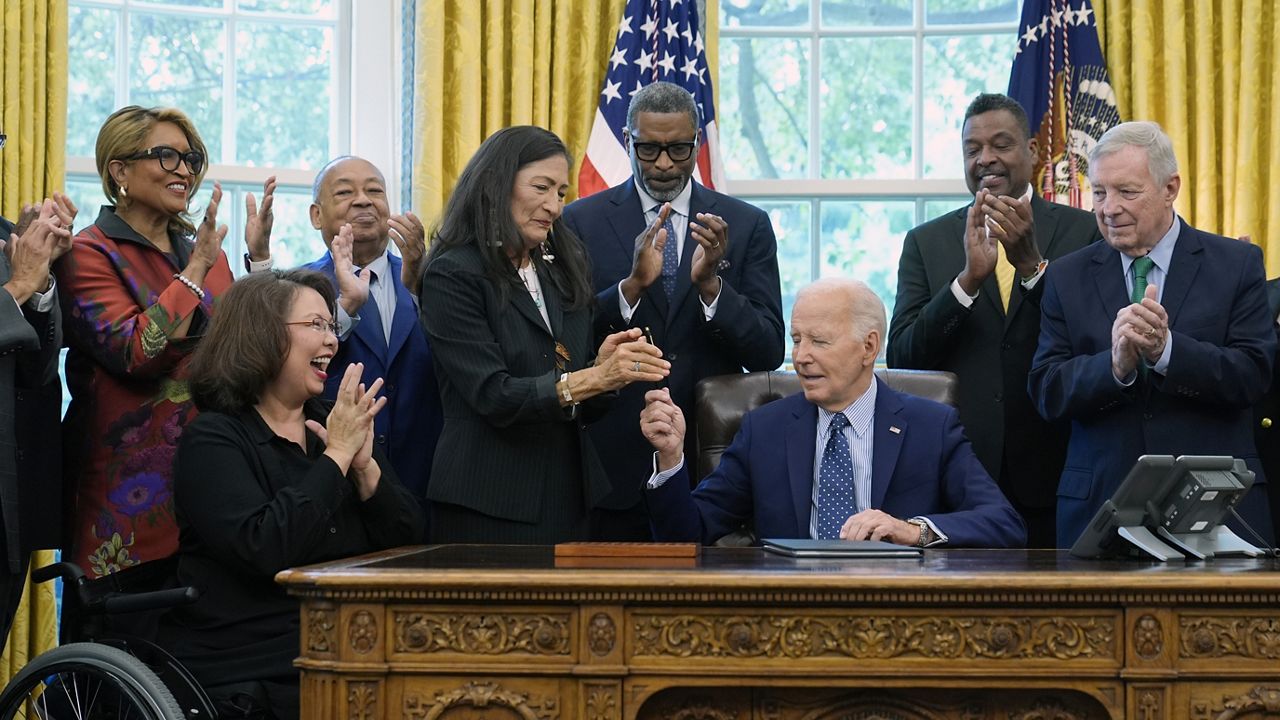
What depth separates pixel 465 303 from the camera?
347 centimetres

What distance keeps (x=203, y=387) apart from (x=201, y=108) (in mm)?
2814

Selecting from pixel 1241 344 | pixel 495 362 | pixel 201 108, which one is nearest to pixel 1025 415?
pixel 1241 344

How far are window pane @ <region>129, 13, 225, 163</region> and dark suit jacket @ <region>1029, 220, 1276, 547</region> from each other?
3.36 meters

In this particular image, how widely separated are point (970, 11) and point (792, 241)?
45.8 inches

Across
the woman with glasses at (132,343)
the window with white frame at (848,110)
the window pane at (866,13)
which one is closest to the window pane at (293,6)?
the window with white frame at (848,110)

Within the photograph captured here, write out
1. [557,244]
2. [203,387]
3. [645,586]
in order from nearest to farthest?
[645,586] → [203,387] → [557,244]

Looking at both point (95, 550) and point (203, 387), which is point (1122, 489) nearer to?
point (203, 387)

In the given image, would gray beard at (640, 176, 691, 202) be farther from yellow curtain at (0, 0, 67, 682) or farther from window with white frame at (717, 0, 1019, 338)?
yellow curtain at (0, 0, 67, 682)

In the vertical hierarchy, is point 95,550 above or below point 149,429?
below

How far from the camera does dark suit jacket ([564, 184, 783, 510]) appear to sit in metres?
3.94

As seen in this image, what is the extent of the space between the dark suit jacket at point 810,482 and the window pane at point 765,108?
8.37 feet

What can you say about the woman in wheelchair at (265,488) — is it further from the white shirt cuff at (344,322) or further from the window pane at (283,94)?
the window pane at (283,94)

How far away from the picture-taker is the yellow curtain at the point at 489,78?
5527mm

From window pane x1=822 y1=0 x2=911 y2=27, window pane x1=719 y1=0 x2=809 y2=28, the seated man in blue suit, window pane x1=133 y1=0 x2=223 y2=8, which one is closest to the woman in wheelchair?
the seated man in blue suit
